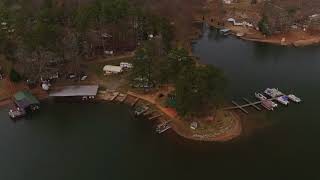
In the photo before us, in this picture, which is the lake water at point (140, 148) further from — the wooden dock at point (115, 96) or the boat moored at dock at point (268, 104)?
the wooden dock at point (115, 96)

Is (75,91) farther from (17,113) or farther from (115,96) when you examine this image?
(17,113)

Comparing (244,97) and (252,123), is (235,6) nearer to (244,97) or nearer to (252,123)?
(244,97)

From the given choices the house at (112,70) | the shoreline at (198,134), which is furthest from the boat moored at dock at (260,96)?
the house at (112,70)

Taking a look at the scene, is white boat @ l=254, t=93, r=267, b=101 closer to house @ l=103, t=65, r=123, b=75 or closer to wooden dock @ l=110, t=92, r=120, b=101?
wooden dock @ l=110, t=92, r=120, b=101

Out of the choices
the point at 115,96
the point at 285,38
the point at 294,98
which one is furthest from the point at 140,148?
the point at 285,38

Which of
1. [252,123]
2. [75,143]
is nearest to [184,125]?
[252,123]

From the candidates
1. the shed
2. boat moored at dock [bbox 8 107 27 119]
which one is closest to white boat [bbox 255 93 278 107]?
the shed
